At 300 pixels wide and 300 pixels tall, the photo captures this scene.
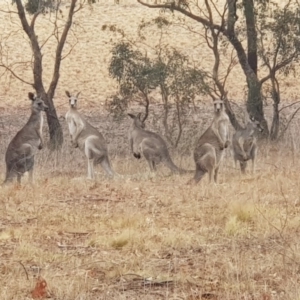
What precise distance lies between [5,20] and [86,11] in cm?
A: 551

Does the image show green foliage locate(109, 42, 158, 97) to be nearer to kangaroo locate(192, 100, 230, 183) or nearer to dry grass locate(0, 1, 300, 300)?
dry grass locate(0, 1, 300, 300)

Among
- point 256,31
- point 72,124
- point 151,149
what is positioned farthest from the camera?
point 256,31

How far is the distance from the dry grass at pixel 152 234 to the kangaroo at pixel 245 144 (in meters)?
0.27

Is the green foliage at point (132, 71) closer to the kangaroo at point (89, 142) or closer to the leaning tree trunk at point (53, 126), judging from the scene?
the leaning tree trunk at point (53, 126)

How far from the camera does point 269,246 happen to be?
295 inches

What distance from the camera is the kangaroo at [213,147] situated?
12.5 m

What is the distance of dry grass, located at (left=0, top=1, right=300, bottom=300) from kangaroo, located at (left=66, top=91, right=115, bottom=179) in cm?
21

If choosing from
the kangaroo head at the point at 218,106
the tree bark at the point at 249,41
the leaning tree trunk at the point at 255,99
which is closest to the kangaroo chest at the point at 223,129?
the kangaroo head at the point at 218,106

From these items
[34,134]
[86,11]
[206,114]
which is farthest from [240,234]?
[86,11]

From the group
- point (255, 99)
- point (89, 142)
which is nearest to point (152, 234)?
point (89, 142)

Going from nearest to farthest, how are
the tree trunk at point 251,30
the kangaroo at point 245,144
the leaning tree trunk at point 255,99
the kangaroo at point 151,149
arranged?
the kangaroo at point 245,144, the kangaroo at point 151,149, the tree trunk at point 251,30, the leaning tree trunk at point 255,99

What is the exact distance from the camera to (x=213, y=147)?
1273 centimetres

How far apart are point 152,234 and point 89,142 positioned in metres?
5.98

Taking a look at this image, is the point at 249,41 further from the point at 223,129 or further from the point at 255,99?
the point at 223,129
